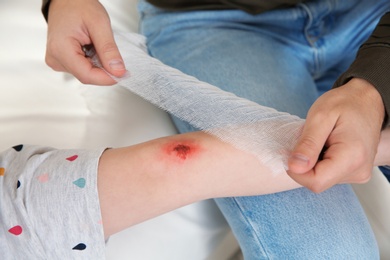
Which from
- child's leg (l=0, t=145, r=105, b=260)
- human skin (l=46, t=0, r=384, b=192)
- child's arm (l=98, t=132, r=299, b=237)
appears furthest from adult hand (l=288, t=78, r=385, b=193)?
child's leg (l=0, t=145, r=105, b=260)

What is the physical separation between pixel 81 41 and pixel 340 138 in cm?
41

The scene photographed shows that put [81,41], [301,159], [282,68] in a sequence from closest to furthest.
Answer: [301,159]
[81,41]
[282,68]

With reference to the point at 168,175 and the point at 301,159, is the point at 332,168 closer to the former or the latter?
the point at 301,159

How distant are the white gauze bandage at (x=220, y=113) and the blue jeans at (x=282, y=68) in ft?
0.33

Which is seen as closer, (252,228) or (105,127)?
(252,228)

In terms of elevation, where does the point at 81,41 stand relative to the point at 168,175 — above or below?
above

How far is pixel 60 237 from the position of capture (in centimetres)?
64

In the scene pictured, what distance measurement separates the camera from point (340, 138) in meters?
0.60

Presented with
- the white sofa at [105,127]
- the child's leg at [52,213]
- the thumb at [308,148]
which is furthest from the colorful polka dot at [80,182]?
the thumb at [308,148]

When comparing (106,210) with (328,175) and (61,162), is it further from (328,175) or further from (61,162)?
(328,175)

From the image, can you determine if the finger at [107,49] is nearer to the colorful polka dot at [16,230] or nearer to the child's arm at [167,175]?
the child's arm at [167,175]

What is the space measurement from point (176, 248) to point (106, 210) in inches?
8.3

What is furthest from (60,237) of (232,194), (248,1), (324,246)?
(248,1)

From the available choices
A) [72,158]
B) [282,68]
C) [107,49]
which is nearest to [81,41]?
[107,49]
